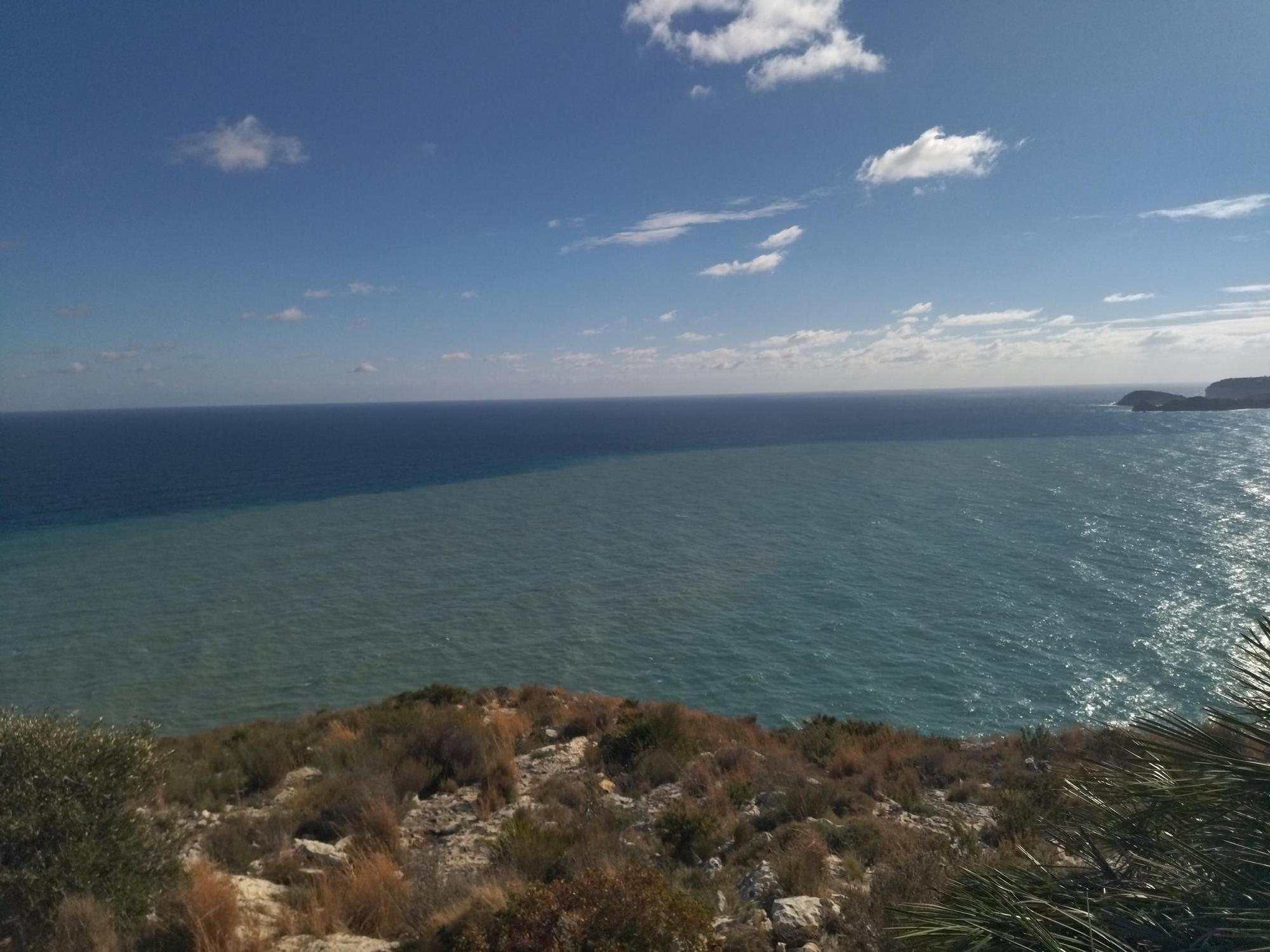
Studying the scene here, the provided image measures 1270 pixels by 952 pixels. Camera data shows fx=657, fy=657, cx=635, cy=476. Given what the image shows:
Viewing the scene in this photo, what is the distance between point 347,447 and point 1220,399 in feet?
612

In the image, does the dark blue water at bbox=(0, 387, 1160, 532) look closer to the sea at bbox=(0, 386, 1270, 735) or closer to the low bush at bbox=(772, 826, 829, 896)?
the sea at bbox=(0, 386, 1270, 735)

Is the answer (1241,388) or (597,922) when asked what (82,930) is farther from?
(1241,388)

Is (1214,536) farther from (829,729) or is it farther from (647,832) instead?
(647,832)

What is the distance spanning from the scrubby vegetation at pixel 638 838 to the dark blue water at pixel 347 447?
164ft

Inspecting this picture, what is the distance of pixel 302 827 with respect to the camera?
26.9 ft

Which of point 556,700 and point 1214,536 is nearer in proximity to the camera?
point 556,700

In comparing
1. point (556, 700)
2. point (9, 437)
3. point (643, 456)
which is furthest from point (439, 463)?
point (9, 437)

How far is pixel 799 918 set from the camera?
17.6 feet

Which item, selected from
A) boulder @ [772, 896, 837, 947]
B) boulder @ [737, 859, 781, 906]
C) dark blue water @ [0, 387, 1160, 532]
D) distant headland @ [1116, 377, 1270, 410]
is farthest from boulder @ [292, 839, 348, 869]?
distant headland @ [1116, 377, 1270, 410]

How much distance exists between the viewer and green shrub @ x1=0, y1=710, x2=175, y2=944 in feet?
16.8

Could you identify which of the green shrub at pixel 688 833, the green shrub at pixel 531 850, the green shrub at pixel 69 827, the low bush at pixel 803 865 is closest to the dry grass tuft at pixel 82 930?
the green shrub at pixel 69 827

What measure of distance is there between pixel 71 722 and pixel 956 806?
10.5m

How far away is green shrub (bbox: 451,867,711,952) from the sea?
50.0ft

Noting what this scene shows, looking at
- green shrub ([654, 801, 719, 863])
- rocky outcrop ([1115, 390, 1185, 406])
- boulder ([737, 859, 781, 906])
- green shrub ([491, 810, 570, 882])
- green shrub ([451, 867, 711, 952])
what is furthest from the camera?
rocky outcrop ([1115, 390, 1185, 406])
